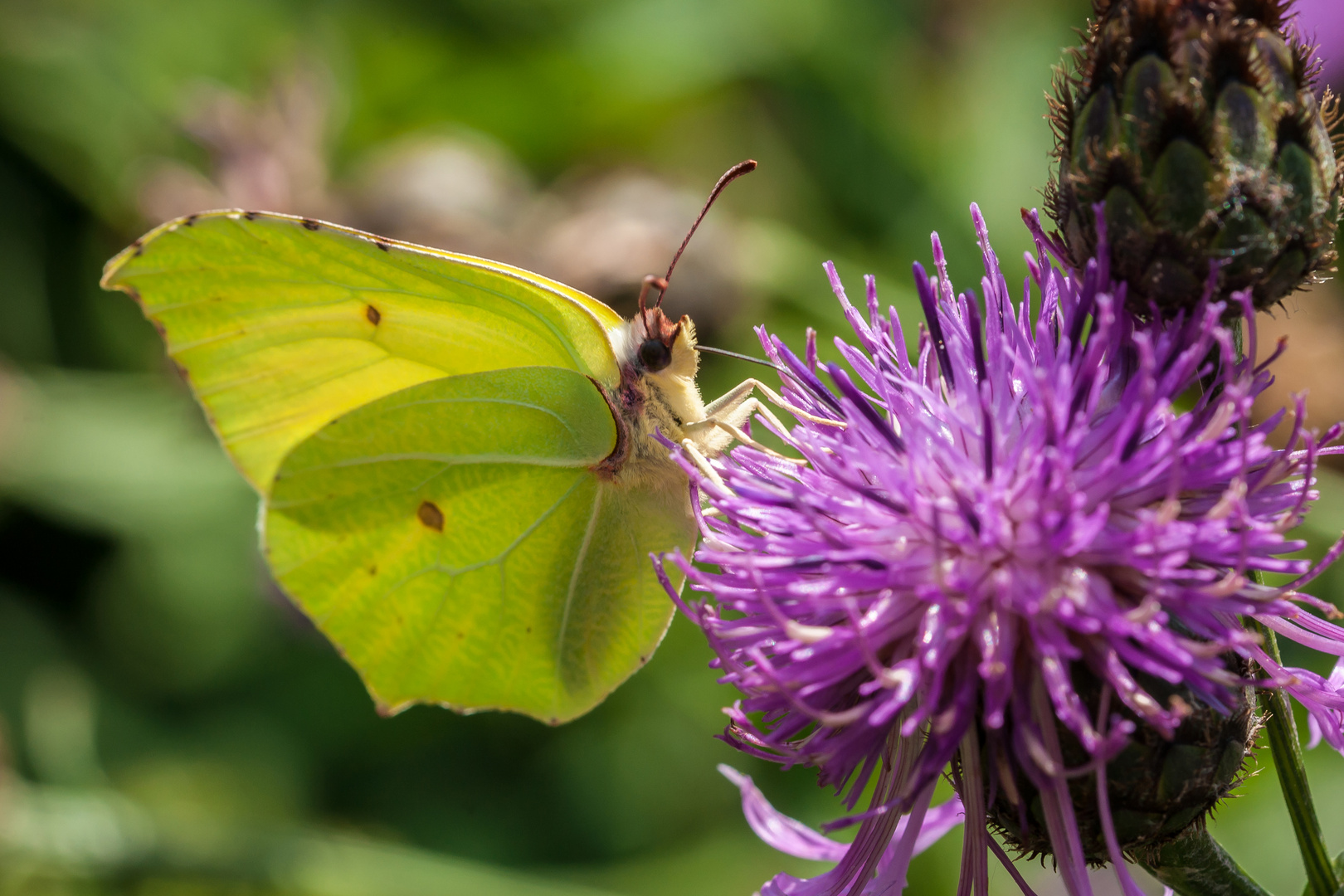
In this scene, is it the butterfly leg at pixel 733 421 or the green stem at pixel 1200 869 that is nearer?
the green stem at pixel 1200 869

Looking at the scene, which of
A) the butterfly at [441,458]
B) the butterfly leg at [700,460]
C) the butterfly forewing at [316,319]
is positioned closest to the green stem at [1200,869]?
the butterfly leg at [700,460]

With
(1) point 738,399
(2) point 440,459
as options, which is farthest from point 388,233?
(1) point 738,399

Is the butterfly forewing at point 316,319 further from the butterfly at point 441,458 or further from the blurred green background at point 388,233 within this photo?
the blurred green background at point 388,233

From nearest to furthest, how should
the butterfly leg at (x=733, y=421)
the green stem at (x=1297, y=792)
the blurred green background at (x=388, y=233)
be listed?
1. the green stem at (x=1297, y=792)
2. the butterfly leg at (x=733, y=421)
3. the blurred green background at (x=388, y=233)

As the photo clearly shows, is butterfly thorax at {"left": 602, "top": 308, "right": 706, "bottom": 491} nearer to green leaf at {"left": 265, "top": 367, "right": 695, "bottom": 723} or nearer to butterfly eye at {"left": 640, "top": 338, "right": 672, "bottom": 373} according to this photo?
butterfly eye at {"left": 640, "top": 338, "right": 672, "bottom": 373}

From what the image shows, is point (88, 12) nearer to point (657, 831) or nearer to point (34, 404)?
point (34, 404)

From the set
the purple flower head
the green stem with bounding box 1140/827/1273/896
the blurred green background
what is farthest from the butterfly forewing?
the blurred green background

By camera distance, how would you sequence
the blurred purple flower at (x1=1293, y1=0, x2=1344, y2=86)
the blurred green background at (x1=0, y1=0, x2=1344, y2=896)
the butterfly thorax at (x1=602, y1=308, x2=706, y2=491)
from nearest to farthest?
the butterfly thorax at (x1=602, y1=308, x2=706, y2=491), the blurred green background at (x1=0, y1=0, x2=1344, y2=896), the blurred purple flower at (x1=1293, y1=0, x2=1344, y2=86)
